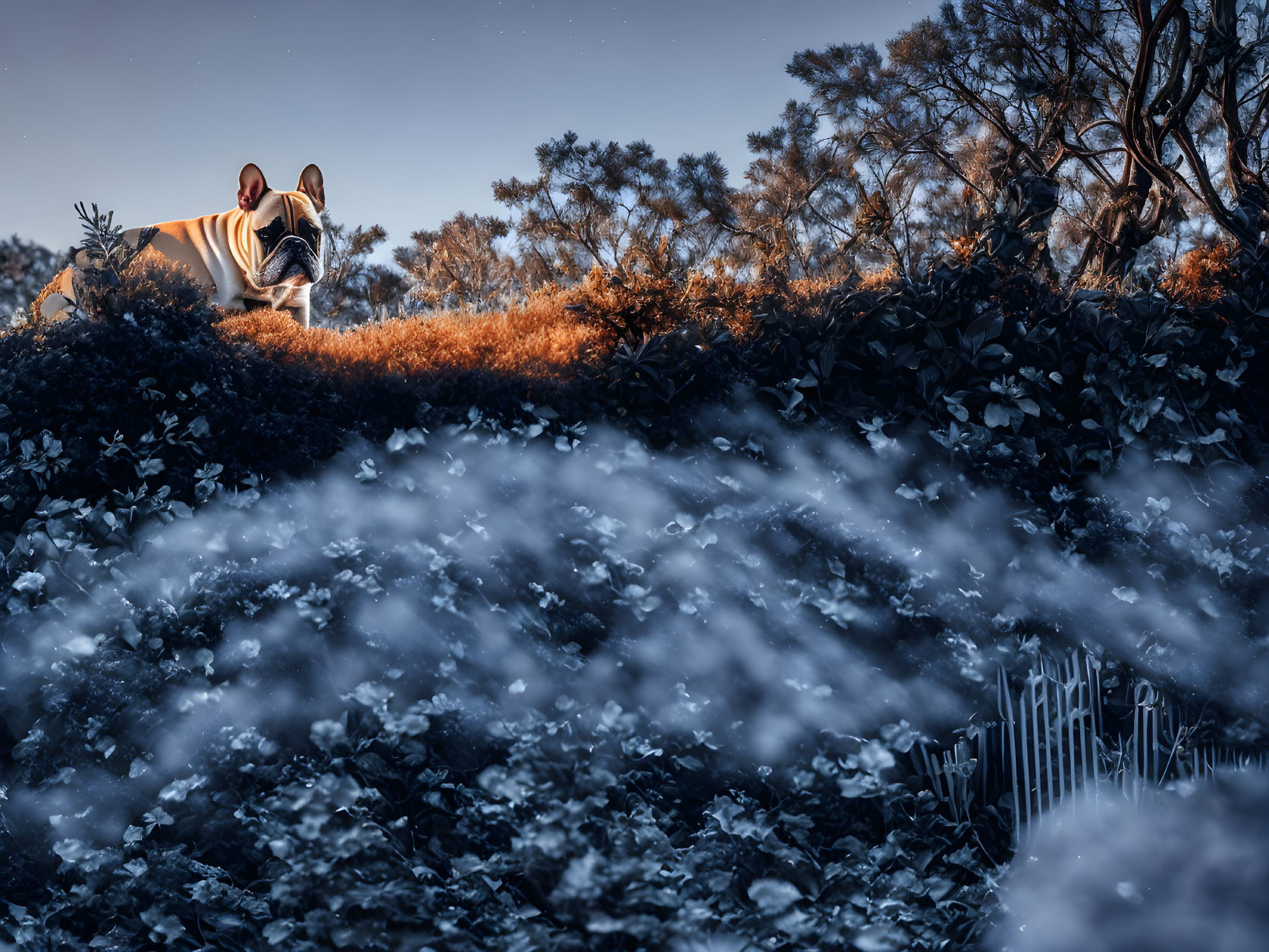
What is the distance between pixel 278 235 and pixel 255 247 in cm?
18

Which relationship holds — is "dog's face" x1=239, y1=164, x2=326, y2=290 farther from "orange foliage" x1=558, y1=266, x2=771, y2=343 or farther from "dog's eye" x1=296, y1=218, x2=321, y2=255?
"orange foliage" x1=558, y1=266, x2=771, y2=343

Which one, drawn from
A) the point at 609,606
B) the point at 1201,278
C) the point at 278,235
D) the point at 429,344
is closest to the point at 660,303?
the point at 429,344

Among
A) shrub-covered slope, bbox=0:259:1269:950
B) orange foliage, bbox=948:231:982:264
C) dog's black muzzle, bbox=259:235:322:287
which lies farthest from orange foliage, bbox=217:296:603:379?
dog's black muzzle, bbox=259:235:322:287

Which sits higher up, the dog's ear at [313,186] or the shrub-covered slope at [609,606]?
the dog's ear at [313,186]

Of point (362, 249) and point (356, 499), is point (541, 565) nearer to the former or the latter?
point (356, 499)

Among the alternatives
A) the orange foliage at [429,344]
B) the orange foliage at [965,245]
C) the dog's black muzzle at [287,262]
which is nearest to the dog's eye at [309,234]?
the dog's black muzzle at [287,262]

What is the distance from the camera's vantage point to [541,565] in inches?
123

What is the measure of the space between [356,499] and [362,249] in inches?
635

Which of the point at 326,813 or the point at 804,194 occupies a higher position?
the point at 804,194

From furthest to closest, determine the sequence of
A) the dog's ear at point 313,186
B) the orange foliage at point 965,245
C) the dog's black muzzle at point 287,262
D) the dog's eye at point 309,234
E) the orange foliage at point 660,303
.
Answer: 1. the dog's ear at point 313,186
2. the dog's eye at point 309,234
3. the dog's black muzzle at point 287,262
4. the orange foliage at point 965,245
5. the orange foliage at point 660,303

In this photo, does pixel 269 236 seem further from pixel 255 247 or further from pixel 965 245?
pixel 965 245

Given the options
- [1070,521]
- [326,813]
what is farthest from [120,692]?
[1070,521]

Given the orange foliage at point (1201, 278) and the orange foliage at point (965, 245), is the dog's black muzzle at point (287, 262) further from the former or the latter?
the orange foliage at point (1201, 278)

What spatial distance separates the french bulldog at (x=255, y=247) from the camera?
212 inches
